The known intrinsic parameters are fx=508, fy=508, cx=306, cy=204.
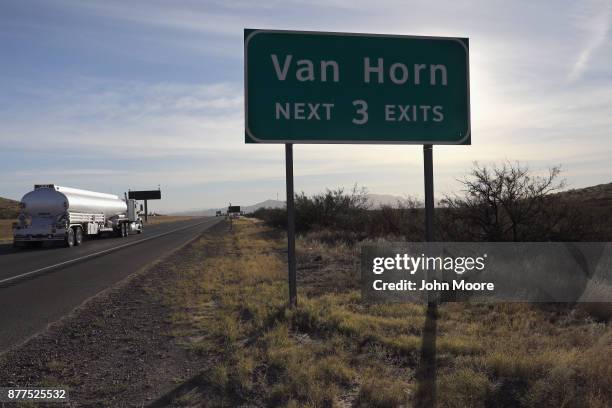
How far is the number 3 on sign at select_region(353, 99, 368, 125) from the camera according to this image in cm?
782

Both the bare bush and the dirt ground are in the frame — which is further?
the bare bush

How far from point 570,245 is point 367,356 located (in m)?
7.98

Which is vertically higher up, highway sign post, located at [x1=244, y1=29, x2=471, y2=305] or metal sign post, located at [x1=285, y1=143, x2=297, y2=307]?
highway sign post, located at [x1=244, y1=29, x2=471, y2=305]

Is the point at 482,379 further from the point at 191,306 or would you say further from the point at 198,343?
the point at 191,306

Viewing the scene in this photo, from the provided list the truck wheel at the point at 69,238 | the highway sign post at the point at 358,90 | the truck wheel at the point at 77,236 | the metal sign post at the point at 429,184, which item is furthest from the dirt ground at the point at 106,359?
the truck wheel at the point at 77,236

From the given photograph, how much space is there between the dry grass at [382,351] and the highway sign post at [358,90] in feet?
4.03

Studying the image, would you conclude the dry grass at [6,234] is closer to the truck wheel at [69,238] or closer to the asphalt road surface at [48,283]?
the truck wheel at [69,238]

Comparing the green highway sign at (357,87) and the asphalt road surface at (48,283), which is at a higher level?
the green highway sign at (357,87)

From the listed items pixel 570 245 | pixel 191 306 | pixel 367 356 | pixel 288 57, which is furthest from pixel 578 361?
pixel 570 245

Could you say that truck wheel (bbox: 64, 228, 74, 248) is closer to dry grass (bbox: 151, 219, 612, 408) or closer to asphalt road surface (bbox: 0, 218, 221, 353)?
asphalt road surface (bbox: 0, 218, 221, 353)

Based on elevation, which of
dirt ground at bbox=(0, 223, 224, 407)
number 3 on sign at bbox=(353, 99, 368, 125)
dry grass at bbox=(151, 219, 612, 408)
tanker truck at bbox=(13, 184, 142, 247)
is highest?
number 3 on sign at bbox=(353, 99, 368, 125)

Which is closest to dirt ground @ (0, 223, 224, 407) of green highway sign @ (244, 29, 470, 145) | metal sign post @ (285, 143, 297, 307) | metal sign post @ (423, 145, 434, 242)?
metal sign post @ (285, 143, 297, 307)

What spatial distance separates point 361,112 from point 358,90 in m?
0.35

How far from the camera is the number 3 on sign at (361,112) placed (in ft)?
25.7
